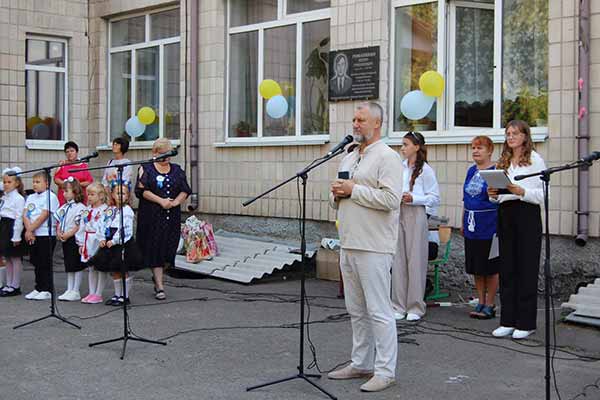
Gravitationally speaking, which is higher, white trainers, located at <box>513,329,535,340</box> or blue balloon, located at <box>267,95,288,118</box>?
blue balloon, located at <box>267,95,288,118</box>

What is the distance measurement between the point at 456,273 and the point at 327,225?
7.37 feet

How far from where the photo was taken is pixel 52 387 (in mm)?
6219

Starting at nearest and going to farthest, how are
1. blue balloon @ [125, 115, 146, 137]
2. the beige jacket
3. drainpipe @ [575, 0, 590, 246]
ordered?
1. the beige jacket
2. drainpipe @ [575, 0, 590, 246]
3. blue balloon @ [125, 115, 146, 137]

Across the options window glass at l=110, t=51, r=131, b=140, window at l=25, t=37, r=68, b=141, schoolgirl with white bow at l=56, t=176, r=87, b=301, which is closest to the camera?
schoolgirl with white bow at l=56, t=176, r=87, b=301

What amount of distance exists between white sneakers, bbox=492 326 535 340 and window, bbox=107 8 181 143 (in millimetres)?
8028

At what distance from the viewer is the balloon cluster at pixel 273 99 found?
41.8 ft

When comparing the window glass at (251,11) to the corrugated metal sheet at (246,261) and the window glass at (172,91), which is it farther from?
the corrugated metal sheet at (246,261)

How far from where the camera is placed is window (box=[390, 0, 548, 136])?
10.1 m

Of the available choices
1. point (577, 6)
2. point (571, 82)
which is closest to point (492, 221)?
point (571, 82)

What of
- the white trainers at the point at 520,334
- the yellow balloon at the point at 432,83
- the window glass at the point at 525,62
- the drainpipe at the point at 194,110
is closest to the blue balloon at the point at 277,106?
the drainpipe at the point at 194,110

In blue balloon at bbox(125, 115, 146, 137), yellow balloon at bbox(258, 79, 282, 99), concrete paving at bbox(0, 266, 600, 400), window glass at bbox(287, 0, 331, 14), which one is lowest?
concrete paving at bbox(0, 266, 600, 400)

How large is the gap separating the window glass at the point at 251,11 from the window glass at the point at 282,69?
28 centimetres

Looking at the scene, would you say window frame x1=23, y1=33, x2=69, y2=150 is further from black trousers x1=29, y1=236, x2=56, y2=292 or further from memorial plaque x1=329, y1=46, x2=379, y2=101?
memorial plaque x1=329, y1=46, x2=379, y2=101

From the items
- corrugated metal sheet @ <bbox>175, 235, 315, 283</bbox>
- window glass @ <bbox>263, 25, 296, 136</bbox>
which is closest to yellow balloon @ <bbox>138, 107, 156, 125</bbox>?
window glass @ <bbox>263, 25, 296, 136</bbox>
